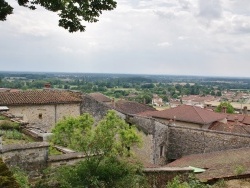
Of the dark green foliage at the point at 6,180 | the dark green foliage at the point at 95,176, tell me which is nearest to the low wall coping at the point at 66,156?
the dark green foliage at the point at 95,176

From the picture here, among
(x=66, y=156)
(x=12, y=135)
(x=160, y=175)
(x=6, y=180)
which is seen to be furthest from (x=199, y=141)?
(x=6, y=180)

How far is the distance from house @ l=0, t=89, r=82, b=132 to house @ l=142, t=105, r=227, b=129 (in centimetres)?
1424

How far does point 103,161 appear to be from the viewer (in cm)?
1209

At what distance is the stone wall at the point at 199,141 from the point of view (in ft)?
83.3

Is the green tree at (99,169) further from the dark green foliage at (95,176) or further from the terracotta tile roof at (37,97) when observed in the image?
the terracotta tile roof at (37,97)

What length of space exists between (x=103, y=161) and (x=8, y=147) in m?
3.27

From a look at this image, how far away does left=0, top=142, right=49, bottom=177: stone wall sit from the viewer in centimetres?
1135

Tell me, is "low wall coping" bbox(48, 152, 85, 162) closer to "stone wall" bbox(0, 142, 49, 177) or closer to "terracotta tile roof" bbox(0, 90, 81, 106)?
"stone wall" bbox(0, 142, 49, 177)

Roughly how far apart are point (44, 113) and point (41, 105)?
2.25ft

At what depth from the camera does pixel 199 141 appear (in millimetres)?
27141

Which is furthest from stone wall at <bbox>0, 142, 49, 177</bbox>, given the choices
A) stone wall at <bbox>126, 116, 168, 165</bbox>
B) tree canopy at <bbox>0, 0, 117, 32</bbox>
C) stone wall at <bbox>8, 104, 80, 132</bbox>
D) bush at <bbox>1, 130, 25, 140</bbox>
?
stone wall at <bbox>126, 116, 168, 165</bbox>

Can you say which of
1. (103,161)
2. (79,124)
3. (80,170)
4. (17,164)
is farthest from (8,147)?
(79,124)

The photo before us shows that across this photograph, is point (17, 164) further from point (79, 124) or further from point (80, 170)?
point (79, 124)

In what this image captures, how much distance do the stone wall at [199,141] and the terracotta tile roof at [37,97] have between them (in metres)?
8.81
